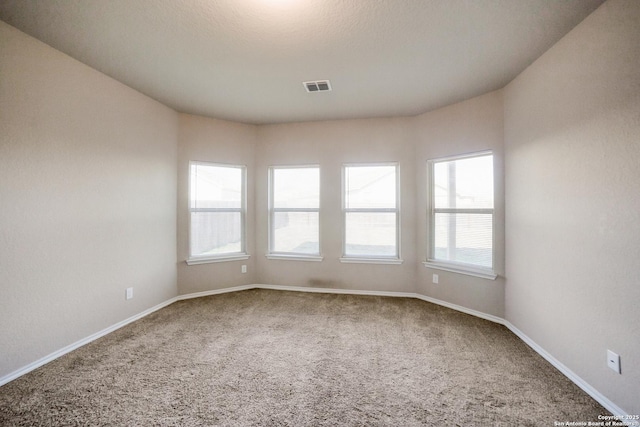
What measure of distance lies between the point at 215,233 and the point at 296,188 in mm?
1471

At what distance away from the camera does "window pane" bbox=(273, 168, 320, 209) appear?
434cm

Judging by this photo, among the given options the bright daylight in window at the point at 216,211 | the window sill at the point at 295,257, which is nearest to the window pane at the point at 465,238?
the window sill at the point at 295,257

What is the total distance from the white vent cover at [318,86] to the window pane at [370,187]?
140 centimetres

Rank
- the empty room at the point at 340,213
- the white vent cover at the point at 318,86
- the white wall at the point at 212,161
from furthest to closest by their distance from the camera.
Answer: the white wall at the point at 212,161, the white vent cover at the point at 318,86, the empty room at the point at 340,213

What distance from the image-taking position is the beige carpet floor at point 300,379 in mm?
1687

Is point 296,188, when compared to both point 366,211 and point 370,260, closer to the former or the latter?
point 366,211

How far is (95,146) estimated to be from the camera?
2721 millimetres

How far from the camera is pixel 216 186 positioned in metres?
4.20

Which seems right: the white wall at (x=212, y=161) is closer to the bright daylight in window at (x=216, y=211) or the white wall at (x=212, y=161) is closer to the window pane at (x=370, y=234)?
the bright daylight in window at (x=216, y=211)

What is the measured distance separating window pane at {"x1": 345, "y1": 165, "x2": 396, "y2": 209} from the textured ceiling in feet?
3.87

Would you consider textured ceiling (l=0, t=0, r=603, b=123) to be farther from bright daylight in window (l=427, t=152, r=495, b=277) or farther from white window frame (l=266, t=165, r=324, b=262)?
white window frame (l=266, t=165, r=324, b=262)

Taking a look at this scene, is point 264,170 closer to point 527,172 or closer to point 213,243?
point 213,243

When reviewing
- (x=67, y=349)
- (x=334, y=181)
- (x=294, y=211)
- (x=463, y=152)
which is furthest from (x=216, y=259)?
(x=463, y=152)

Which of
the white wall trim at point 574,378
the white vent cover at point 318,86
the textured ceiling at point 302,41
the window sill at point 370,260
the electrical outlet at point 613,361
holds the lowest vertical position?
the white wall trim at point 574,378
